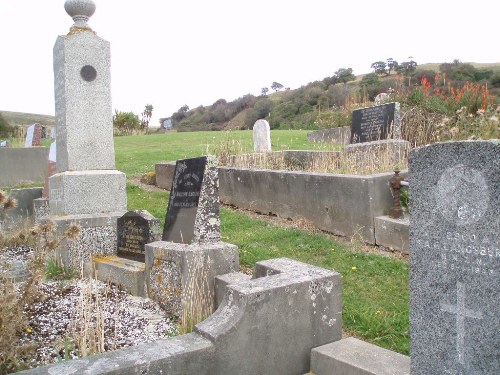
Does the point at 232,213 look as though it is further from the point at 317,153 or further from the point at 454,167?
the point at 454,167

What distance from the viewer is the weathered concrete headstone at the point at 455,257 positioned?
260 centimetres

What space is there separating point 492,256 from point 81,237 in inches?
211

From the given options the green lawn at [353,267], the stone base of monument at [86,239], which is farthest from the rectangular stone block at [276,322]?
the stone base of monument at [86,239]

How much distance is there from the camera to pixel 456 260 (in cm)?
274

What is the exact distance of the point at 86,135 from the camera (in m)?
7.00

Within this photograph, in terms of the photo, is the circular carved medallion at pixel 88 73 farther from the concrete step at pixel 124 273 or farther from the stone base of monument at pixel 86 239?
the concrete step at pixel 124 273

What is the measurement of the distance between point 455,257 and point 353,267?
3.10m

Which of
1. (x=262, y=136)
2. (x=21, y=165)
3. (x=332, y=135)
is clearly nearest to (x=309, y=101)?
(x=332, y=135)

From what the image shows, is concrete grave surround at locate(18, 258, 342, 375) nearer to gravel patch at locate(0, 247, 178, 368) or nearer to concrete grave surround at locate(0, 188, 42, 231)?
gravel patch at locate(0, 247, 178, 368)

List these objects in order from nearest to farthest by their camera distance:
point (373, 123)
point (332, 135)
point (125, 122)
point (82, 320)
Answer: point (82, 320)
point (373, 123)
point (332, 135)
point (125, 122)

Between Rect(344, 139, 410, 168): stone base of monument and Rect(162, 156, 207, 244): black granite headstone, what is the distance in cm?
414

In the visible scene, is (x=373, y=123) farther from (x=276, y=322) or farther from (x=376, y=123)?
(x=276, y=322)

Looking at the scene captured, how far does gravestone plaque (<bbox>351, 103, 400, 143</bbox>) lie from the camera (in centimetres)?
1195

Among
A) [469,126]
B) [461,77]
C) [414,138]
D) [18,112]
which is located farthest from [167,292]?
[18,112]
